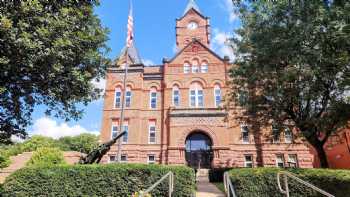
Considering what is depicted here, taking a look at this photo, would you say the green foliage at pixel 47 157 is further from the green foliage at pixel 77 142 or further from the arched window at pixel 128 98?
the green foliage at pixel 77 142

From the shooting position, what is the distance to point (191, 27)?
113 ft

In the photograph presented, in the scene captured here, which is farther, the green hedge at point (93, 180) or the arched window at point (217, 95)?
the arched window at point (217, 95)

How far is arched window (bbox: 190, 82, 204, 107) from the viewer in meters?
26.7

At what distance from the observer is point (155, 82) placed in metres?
28.1

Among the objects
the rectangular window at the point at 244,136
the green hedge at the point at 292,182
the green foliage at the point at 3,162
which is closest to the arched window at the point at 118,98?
the green foliage at the point at 3,162

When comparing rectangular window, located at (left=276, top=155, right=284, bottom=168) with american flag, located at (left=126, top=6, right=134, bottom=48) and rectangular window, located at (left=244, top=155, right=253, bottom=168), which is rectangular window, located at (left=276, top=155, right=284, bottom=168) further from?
american flag, located at (left=126, top=6, right=134, bottom=48)

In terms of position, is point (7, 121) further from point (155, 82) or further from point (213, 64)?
point (213, 64)

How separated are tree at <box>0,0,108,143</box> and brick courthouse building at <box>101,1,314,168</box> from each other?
44.1 ft

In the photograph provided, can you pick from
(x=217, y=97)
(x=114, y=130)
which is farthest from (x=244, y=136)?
(x=114, y=130)

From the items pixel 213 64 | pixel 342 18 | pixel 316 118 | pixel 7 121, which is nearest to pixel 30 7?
pixel 7 121

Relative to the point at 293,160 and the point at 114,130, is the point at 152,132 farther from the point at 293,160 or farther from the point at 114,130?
the point at 293,160

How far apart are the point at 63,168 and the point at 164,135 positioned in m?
16.1

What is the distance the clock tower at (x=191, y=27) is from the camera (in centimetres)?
3375

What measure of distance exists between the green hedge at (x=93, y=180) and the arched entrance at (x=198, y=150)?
15225 millimetres
